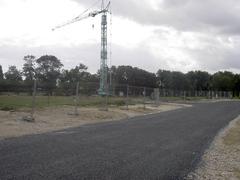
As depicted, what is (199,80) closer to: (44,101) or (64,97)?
(44,101)

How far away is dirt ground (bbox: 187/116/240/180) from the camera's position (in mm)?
9406

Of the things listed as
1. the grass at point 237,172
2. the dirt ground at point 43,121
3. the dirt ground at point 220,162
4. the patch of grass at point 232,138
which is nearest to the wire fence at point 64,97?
the dirt ground at point 43,121

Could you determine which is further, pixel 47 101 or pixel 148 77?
pixel 148 77

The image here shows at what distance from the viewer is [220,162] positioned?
11.4 meters

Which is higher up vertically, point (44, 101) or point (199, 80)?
point (199, 80)

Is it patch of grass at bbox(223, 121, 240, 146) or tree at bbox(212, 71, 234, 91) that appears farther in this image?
tree at bbox(212, 71, 234, 91)

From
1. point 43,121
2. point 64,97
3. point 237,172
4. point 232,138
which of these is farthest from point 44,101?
point 237,172

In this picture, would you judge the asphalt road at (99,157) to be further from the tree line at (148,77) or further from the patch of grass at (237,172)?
the tree line at (148,77)

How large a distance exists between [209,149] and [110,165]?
535 centimetres

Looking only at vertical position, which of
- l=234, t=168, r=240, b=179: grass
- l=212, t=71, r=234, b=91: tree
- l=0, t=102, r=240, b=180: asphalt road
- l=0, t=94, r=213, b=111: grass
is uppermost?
l=212, t=71, r=234, b=91: tree

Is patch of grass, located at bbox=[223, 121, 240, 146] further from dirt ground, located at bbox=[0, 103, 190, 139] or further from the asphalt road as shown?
dirt ground, located at bbox=[0, 103, 190, 139]

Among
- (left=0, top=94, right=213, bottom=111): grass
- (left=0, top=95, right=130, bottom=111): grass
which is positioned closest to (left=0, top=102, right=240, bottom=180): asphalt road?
(left=0, top=94, right=213, bottom=111): grass

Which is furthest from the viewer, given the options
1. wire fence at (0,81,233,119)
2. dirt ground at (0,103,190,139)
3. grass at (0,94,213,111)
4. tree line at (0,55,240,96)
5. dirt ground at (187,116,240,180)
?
tree line at (0,55,240,96)

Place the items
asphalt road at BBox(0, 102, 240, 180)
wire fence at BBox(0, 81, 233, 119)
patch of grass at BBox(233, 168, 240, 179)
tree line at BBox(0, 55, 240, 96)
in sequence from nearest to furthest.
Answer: asphalt road at BBox(0, 102, 240, 180) → patch of grass at BBox(233, 168, 240, 179) → wire fence at BBox(0, 81, 233, 119) → tree line at BBox(0, 55, 240, 96)
